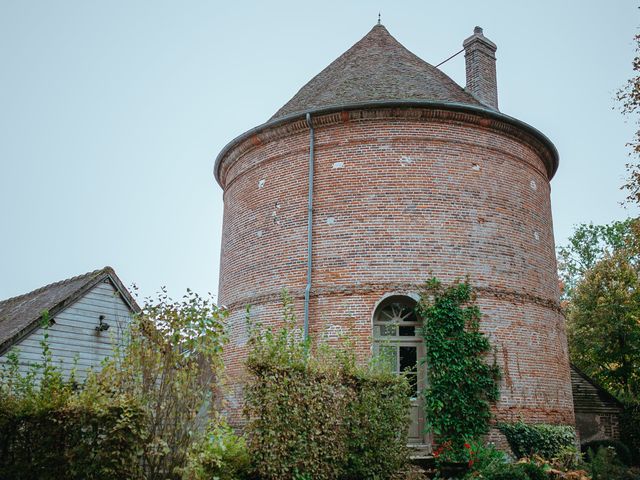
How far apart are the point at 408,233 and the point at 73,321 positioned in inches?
309

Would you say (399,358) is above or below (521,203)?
below

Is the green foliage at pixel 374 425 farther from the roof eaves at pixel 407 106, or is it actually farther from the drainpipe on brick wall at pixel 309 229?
the roof eaves at pixel 407 106

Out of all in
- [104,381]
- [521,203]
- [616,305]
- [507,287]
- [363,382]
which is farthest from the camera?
[616,305]

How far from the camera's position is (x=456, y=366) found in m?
12.9

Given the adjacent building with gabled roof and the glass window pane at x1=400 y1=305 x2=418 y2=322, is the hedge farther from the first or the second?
the glass window pane at x1=400 y1=305 x2=418 y2=322

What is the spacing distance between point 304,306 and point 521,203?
230 inches

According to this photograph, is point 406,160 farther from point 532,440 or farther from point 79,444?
point 79,444

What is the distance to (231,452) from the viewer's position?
8.42 metres

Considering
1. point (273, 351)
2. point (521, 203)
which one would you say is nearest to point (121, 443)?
point (273, 351)

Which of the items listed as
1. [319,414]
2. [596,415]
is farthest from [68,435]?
[596,415]

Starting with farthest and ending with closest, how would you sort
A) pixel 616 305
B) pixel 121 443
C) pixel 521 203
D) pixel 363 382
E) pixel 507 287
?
pixel 616 305
pixel 521 203
pixel 507 287
pixel 363 382
pixel 121 443

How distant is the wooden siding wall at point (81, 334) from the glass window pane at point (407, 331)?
610cm

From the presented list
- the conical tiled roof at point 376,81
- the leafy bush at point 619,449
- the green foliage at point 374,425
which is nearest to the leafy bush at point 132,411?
the green foliage at point 374,425

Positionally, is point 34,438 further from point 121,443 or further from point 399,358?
point 399,358
